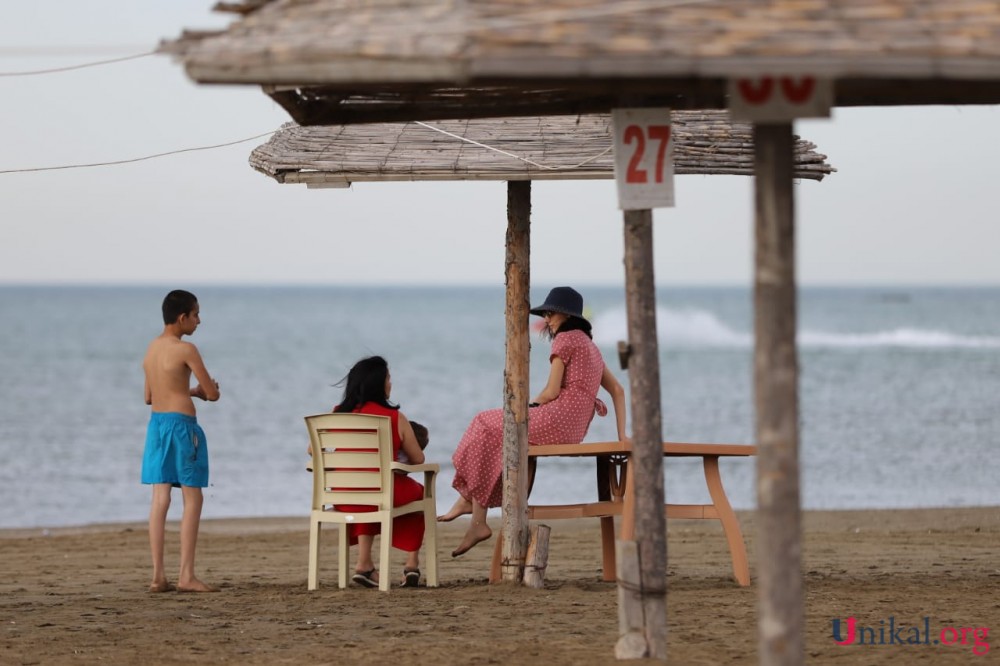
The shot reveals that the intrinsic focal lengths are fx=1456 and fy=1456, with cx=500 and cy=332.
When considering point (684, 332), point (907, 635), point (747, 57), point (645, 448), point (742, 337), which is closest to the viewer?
point (747, 57)

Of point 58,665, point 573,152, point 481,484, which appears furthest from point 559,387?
point 58,665

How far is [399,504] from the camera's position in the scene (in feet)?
25.2

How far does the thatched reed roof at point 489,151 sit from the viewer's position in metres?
7.21

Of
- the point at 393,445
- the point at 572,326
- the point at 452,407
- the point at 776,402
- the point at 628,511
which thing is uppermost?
the point at 572,326

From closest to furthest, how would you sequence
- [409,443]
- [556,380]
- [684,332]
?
[409,443], [556,380], [684,332]

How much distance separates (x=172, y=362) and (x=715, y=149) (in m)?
2.98

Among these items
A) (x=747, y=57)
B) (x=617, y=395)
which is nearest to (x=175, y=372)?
(x=617, y=395)

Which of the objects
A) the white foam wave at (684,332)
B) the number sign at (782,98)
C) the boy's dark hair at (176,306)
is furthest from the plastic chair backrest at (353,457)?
the white foam wave at (684,332)

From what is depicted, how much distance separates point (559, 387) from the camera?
794cm

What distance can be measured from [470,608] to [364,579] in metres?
1.05

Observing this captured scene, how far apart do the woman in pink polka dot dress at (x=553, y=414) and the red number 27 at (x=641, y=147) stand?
8.64ft

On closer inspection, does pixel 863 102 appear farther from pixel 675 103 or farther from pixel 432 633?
pixel 432 633

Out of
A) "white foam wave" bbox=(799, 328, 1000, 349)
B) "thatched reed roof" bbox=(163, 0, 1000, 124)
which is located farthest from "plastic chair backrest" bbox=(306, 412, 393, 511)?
"white foam wave" bbox=(799, 328, 1000, 349)

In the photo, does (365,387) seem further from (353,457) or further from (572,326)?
(572,326)
